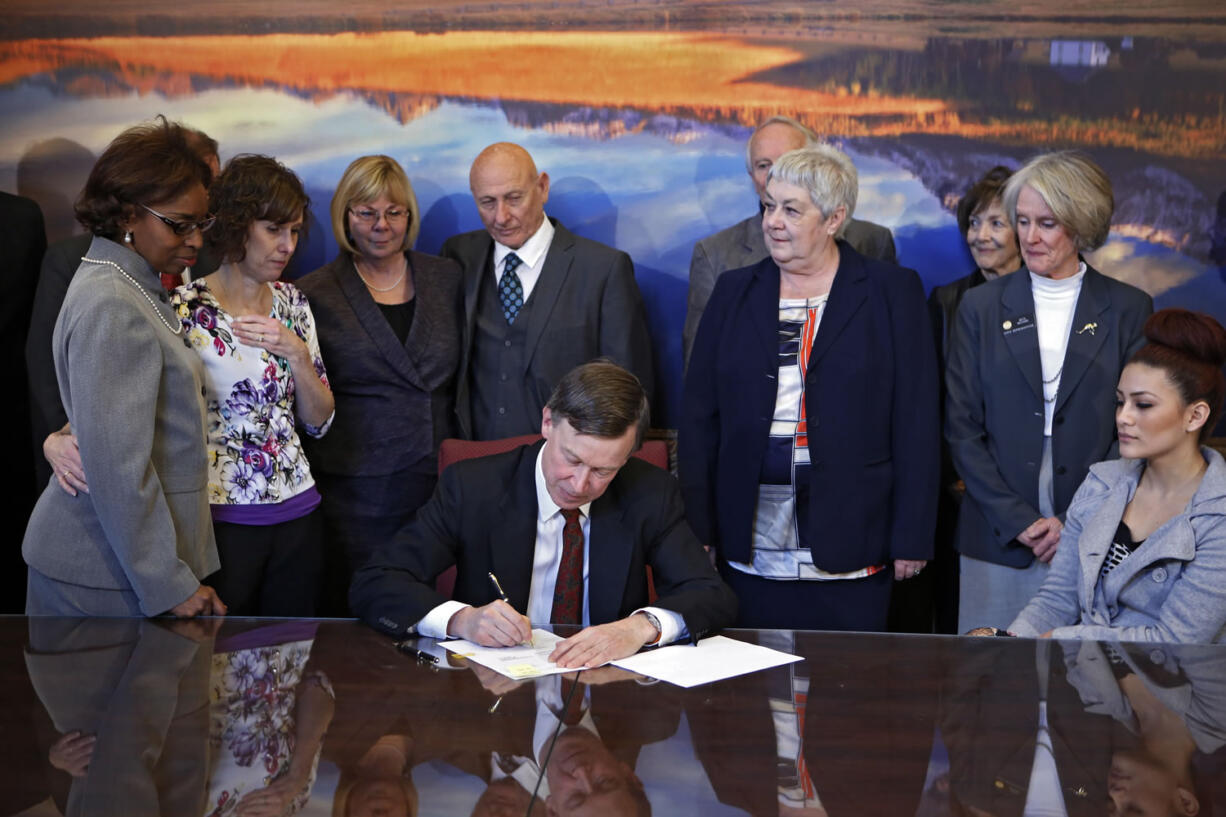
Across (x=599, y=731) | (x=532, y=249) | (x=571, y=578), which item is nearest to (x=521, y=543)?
(x=571, y=578)

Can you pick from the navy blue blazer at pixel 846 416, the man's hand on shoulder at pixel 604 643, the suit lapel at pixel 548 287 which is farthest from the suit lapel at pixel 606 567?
the suit lapel at pixel 548 287

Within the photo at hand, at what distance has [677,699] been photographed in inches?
77.4

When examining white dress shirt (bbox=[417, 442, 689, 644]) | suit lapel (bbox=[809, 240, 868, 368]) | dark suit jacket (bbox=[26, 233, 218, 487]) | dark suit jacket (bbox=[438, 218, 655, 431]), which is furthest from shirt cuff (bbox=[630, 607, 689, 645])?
dark suit jacket (bbox=[26, 233, 218, 487])

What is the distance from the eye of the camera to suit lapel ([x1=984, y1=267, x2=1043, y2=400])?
127 inches

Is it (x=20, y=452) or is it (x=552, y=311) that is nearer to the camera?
(x=552, y=311)

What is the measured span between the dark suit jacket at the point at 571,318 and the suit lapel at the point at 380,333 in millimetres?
179

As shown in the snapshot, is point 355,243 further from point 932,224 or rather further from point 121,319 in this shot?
point 932,224

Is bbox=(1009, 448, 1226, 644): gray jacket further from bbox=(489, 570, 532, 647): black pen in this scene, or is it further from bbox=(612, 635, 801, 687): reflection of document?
bbox=(489, 570, 532, 647): black pen

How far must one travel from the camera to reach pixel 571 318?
3.61 m

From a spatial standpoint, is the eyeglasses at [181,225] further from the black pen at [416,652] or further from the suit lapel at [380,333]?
the black pen at [416,652]

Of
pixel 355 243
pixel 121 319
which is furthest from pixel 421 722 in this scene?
pixel 355 243

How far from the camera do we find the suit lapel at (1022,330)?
3225 mm

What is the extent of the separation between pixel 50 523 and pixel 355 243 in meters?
1.42

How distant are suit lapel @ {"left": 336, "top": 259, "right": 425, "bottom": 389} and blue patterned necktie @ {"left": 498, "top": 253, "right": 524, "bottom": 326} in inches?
13.3
